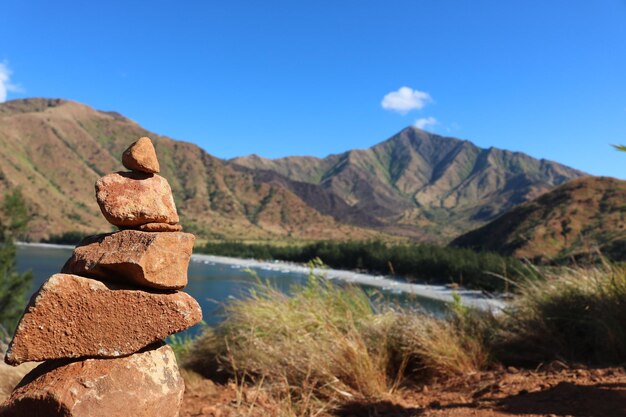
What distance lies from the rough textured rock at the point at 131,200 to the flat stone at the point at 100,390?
89 cm

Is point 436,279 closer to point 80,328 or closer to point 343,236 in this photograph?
point 80,328

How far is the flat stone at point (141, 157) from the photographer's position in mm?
3326

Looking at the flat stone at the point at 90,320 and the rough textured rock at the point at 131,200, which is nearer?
the flat stone at the point at 90,320

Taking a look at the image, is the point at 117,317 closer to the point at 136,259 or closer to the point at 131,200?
the point at 136,259

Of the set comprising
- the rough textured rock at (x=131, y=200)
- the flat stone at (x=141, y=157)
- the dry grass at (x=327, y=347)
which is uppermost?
the flat stone at (x=141, y=157)

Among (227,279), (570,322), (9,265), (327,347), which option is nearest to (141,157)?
A: (327,347)

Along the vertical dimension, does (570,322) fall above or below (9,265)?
above

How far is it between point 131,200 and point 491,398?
3.75 meters

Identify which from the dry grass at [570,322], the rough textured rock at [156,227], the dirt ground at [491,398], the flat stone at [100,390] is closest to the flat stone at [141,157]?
the rough textured rock at [156,227]

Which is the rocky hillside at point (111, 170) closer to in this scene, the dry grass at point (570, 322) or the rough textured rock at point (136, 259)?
the dry grass at point (570, 322)

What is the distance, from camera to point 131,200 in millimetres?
3270

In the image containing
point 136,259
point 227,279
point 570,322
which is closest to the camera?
point 136,259

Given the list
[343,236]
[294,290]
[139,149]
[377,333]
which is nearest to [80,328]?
[139,149]

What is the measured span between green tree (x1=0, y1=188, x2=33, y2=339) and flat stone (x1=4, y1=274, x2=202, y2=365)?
21.0 meters
